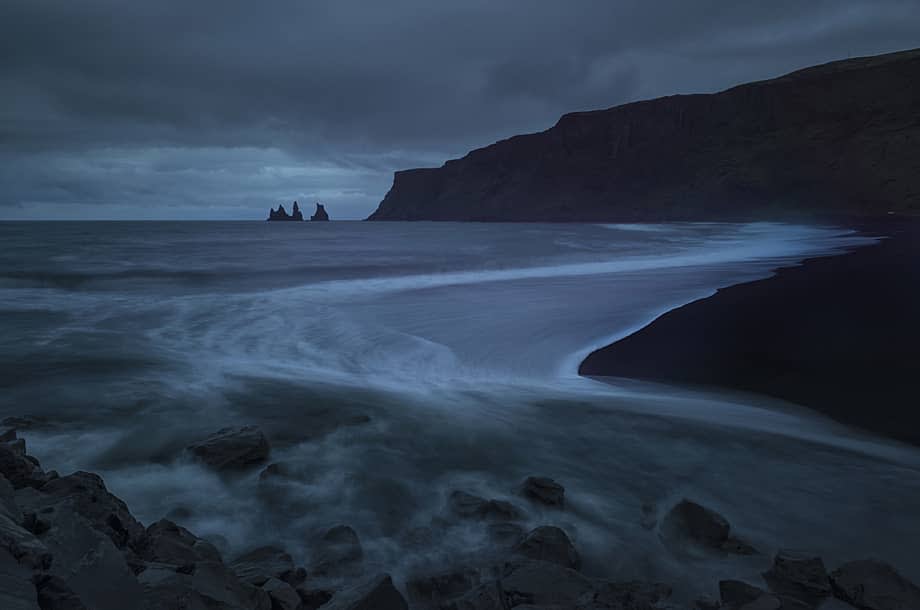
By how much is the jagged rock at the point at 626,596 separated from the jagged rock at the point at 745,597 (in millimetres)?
259

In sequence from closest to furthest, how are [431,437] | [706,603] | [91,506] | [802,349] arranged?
1. [706,603]
2. [91,506]
3. [431,437]
4. [802,349]

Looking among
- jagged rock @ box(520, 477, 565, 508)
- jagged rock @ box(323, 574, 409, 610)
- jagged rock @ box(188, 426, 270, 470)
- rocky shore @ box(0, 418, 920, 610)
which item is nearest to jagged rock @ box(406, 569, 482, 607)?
rocky shore @ box(0, 418, 920, 610)

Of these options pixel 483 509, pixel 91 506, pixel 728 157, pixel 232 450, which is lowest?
pixel 483 509

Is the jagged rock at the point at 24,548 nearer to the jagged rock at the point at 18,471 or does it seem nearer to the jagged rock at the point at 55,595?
the jagged rock at the point at 55,595

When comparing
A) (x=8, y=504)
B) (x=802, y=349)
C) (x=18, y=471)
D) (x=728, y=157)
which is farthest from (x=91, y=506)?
(x=728, y=157)

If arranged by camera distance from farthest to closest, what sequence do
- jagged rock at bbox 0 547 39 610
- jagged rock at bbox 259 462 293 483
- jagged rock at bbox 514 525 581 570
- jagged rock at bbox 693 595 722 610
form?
jagged rock at bbox 259 462 293 483, jagged rock at bbox 514 525 581 570, jagged rock at bbox 693 595 722 610, jagged rock at bbox 0 547 39 610

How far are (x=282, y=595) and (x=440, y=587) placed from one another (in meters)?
0.79

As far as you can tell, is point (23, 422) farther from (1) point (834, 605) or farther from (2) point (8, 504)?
(1) point (834, 605)

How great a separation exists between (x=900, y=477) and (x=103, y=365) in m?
8.33

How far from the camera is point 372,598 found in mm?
2252

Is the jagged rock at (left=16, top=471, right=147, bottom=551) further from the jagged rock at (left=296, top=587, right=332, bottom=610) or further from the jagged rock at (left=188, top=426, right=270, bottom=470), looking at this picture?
the jagged rock at (left=188, top=426, right=270, bottom=470)

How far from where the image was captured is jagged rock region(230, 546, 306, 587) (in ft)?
8.75

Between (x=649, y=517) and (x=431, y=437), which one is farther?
(x=431, y=437)

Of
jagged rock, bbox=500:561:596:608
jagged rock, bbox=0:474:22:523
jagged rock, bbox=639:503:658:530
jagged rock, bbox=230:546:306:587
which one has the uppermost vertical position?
jagged rock, bbox=0:474:22:523
